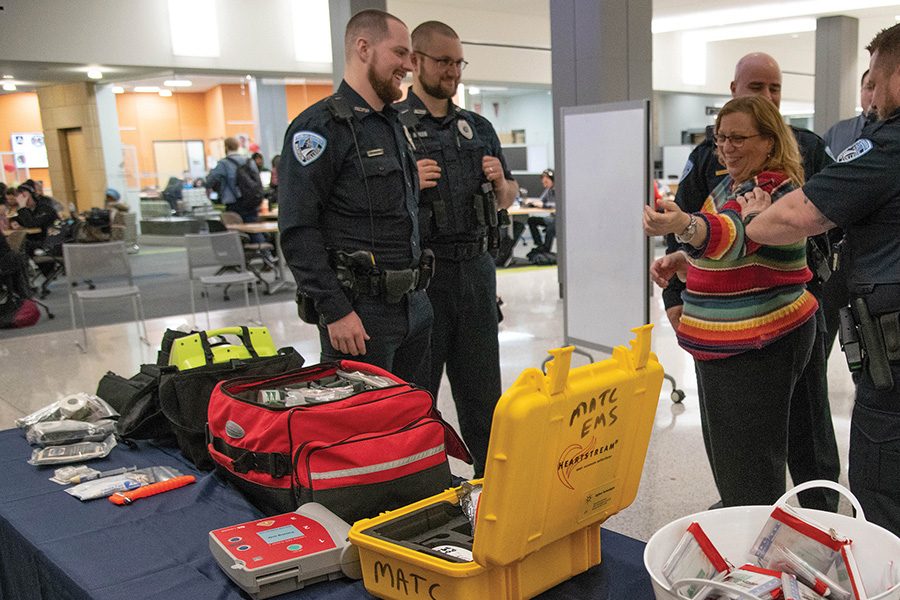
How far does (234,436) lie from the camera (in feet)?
5.50

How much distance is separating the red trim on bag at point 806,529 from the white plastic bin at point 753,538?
0.06ft

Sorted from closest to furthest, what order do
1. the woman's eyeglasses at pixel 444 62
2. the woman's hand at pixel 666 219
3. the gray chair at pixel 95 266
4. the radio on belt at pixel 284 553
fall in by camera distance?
the radio on belt at pixel 284 553
the woman's hand at pixel 666 219
the woman's eyeglasses at pixel 444 62
the gray chair at pixel 95 266

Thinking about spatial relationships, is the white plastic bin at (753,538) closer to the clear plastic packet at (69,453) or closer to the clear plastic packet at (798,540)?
the clear plastic packet at (798,540)

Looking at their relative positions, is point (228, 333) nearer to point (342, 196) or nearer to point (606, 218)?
point (342, 196)

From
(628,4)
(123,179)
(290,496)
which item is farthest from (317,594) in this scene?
(123,179)

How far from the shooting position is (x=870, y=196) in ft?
5.02

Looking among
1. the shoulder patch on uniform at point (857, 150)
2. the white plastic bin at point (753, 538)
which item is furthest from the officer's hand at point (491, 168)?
the white plastic bin at point (753, 538)

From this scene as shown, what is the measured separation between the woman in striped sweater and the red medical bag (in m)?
0.70

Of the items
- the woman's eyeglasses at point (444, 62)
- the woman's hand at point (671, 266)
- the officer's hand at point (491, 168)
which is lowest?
the woman's hand at point (671, 266)

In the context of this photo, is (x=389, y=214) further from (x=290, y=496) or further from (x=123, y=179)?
(x=123, y=179)

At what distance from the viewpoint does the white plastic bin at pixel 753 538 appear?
1.06 m

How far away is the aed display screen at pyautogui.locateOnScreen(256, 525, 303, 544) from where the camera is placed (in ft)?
4.54

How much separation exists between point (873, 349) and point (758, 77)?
4.11 feet

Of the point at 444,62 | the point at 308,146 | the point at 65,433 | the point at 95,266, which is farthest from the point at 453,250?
the point at 95,266
